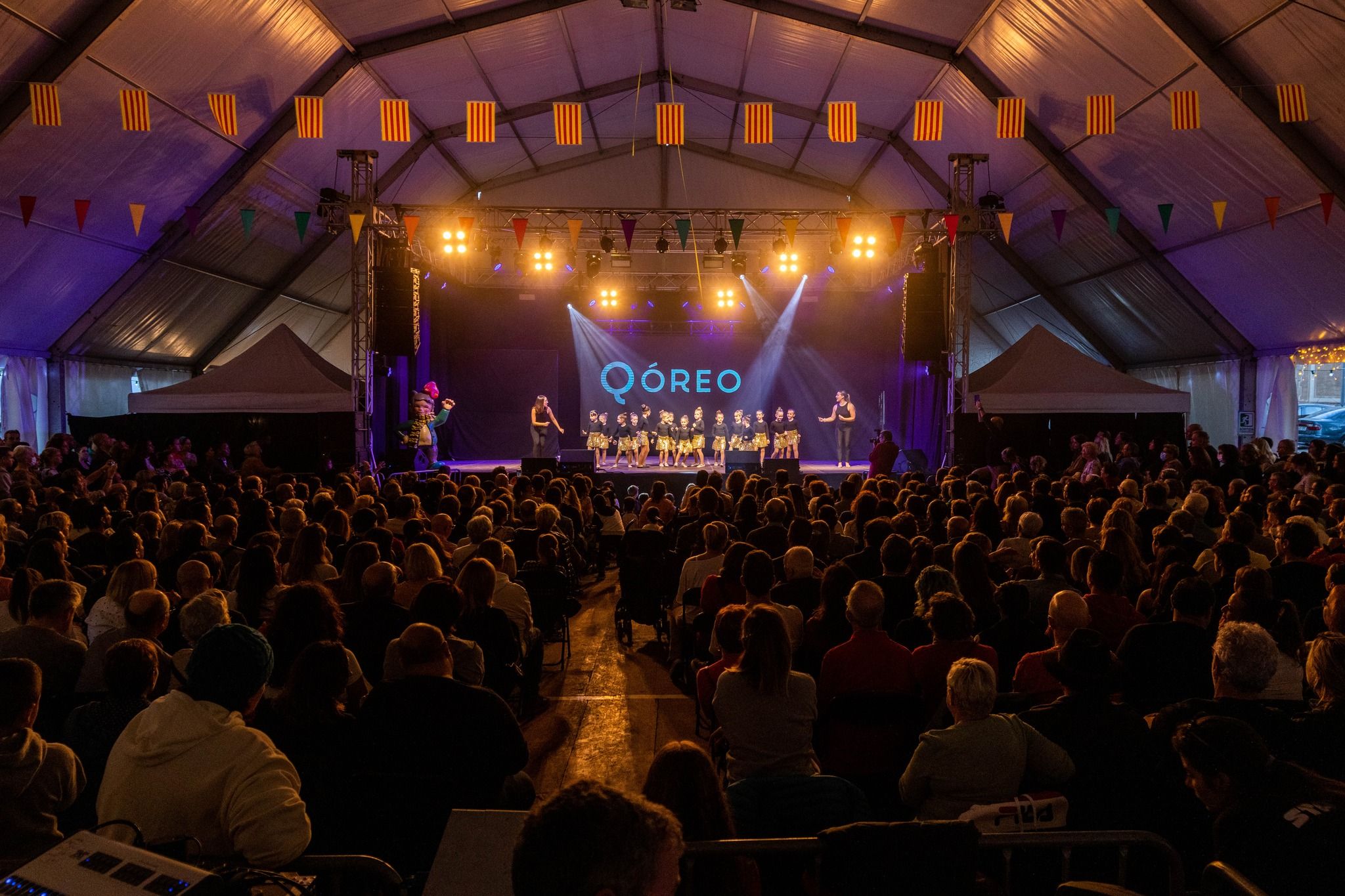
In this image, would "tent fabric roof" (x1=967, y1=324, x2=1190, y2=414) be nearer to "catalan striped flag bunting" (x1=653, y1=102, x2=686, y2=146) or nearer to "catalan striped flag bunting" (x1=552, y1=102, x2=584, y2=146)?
"catalan striped flag bunting" (x1=653, y1=102, x2=686, y2=146)

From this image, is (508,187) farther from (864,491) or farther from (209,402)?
(864,491)

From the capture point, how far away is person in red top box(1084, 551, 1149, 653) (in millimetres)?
3850

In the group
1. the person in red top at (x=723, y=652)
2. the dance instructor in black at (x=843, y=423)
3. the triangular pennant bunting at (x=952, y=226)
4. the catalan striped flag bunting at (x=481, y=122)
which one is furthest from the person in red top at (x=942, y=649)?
the dance instructor in black at (x=843, y=423)

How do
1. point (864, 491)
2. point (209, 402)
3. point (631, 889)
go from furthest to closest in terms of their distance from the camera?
point (209, 402) → point (864, 491) → point (631, 889)

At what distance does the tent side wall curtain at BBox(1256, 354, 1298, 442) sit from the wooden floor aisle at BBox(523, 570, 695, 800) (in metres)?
13.3

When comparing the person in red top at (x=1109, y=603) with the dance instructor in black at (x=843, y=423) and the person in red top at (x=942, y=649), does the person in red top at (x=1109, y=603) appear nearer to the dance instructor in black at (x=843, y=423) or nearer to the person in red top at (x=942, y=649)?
the person in red top at (x=942, y=649)

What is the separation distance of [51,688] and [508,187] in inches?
696

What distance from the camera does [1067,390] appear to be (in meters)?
14.0

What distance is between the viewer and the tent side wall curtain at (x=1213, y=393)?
16.5m

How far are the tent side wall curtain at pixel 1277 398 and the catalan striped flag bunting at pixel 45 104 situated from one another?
1757 centimetres

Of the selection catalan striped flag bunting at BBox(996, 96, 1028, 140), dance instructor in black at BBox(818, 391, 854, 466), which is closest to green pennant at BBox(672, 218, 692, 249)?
catalan striped flag bunting at BBox(996, 96, 1028, 140)

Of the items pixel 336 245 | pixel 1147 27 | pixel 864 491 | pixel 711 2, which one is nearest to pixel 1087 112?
pixel 1147 27

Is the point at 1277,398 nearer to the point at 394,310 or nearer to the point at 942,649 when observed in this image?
the point at 394,310

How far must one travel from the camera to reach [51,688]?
323cm
